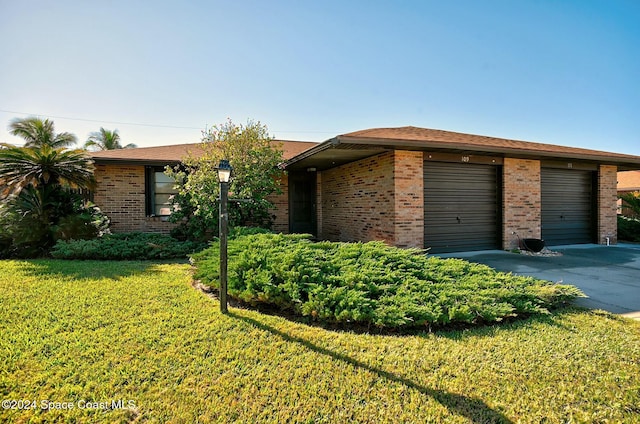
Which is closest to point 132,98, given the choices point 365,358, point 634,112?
point 365,358

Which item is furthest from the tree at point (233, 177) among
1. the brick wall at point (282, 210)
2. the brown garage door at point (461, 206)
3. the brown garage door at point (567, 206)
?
the brown garage door at point (567, 206)

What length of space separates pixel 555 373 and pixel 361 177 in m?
6.84

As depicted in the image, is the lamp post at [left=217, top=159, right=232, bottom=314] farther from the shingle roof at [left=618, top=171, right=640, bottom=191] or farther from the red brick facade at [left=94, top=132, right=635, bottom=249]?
the shingle roof at [left=618, top=171, right=640, bottom=191]

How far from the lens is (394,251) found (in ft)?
16.3

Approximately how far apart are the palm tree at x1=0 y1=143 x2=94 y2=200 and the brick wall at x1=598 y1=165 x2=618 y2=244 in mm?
16191

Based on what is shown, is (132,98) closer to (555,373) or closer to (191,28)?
(191,28)

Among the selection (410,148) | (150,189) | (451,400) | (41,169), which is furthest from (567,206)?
(41,169)

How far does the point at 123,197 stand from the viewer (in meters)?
9.93

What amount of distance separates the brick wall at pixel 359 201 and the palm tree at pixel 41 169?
24.1ft

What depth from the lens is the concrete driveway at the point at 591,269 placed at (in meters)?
4.23

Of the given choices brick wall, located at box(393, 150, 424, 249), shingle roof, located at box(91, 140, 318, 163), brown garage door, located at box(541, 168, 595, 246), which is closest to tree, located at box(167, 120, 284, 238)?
shingle roof, located at box(91, 140, 318, 163)

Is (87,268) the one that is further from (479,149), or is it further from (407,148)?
(479,149)

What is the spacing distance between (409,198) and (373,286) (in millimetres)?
4150

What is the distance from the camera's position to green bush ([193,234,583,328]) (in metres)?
3.38
